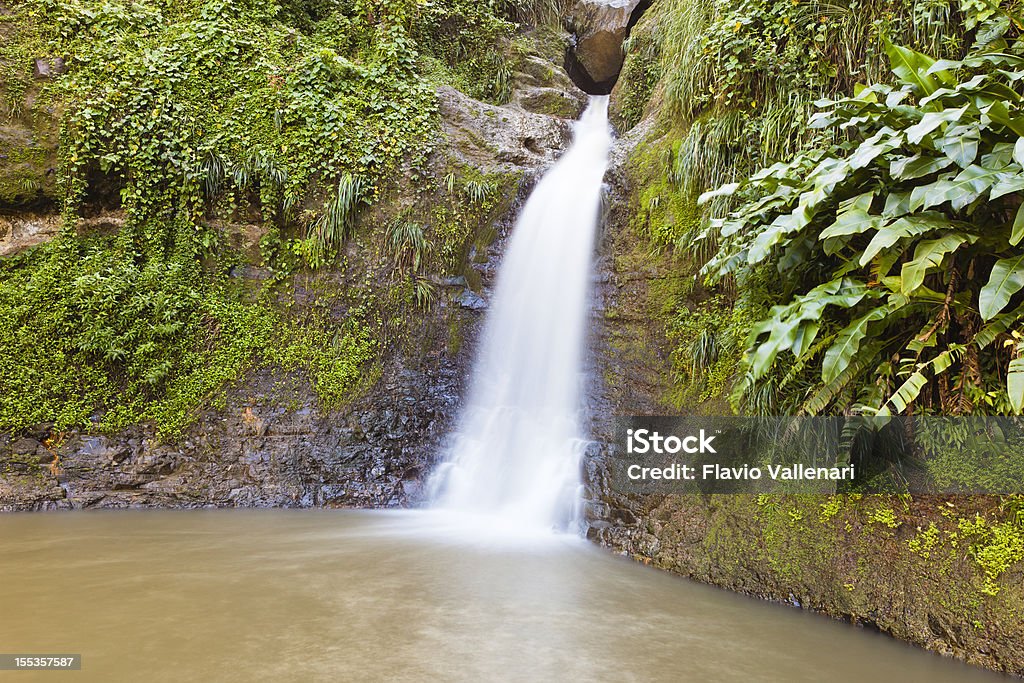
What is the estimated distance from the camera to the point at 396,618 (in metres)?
3.42

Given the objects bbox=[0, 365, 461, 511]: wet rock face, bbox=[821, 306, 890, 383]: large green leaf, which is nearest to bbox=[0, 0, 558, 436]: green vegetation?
bbox=[0, 365, 461, 511]: wet rock face

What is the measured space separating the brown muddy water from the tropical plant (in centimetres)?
133

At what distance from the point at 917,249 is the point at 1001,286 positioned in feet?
1.33

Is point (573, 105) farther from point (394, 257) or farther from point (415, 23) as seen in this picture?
point (394, 257)

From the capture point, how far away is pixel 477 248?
7.39 metres

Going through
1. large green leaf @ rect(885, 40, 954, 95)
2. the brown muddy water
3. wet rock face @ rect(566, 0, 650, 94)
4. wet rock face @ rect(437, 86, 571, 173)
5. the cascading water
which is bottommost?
the brown muddy water

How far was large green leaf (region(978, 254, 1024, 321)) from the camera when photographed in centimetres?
300

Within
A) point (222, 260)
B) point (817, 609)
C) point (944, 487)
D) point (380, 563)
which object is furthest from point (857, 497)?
point (222, 260)

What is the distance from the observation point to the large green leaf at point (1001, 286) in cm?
300

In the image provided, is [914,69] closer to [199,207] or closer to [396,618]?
[396,618]

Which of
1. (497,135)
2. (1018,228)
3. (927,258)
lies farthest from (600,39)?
(1018,228)

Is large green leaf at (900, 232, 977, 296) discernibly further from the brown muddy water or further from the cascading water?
the cascading water

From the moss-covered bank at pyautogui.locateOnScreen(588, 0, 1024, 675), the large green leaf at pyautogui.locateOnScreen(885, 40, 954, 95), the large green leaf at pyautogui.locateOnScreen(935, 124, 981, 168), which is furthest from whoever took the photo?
the large green leaf at pyautogui.locateOnScreen(885, 40, 954, 95)

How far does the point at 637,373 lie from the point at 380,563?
2.72 meters
